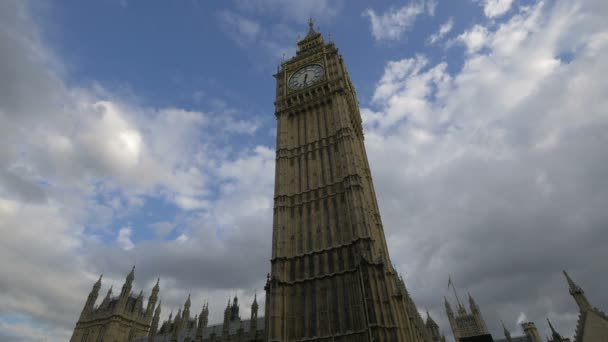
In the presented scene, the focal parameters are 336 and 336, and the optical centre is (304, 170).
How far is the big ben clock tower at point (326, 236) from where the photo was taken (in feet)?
91.9

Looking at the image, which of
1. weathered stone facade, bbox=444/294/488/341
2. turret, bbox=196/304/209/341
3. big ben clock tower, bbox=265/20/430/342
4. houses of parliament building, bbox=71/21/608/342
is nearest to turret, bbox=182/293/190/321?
houses of parliament building, bbox=71/21/608/342

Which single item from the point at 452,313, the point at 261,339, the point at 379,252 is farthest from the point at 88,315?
the point at 452,313

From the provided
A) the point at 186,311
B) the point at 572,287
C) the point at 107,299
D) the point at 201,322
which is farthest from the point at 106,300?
the point at 572,287

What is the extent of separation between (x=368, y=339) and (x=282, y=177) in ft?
67.2

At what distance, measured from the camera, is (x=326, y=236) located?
33562 millimetres

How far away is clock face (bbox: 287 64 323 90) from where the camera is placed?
4920 centimetres

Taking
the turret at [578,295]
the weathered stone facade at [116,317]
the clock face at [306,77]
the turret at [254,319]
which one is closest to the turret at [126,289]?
the weathered stone facade at [116,317]

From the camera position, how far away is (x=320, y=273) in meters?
31.4

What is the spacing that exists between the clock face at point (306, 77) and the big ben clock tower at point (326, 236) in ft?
0.80

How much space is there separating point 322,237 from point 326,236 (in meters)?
0.41

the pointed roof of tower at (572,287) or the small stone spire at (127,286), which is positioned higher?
the small stone spire at (127,286)

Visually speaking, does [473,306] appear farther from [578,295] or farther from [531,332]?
[578,295]

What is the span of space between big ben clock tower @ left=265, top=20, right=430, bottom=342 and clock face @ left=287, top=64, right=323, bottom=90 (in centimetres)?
25

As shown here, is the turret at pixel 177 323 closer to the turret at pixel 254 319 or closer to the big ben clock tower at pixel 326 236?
the turret at pixel 254 319
